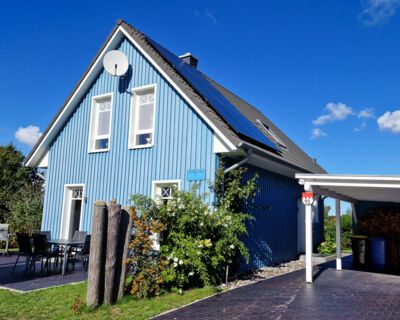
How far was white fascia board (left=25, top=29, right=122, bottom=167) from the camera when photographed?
12.3m

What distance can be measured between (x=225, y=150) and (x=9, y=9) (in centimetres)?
885

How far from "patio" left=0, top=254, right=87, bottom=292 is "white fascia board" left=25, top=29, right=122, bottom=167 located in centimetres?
472

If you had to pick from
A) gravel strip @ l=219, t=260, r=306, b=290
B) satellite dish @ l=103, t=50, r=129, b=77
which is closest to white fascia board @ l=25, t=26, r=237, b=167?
satellite dish @ l=103, t=50, r=129, b=77

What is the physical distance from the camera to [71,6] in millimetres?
11195

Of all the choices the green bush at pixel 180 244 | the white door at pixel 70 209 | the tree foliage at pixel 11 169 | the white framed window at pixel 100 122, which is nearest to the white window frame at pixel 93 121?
the white framed window at pixel 100 122

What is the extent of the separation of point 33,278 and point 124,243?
345 centimetres

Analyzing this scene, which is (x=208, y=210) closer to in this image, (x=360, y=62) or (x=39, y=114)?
(x=360, y=62)

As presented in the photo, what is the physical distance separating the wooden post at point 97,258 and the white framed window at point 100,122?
5.83m

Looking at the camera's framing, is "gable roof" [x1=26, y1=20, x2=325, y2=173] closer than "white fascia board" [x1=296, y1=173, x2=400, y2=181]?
No

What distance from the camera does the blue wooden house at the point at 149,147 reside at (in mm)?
10125

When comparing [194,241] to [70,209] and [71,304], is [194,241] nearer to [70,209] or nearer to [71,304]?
[71,304]

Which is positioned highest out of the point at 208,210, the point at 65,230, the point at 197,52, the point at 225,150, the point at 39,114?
the point at 197,52

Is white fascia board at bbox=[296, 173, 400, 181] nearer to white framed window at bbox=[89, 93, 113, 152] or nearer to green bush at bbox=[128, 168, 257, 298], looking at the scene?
green bush at bbox=[128, 168, 257, 298]

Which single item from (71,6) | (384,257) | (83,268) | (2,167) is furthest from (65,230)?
(2,167)
